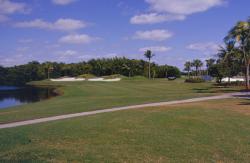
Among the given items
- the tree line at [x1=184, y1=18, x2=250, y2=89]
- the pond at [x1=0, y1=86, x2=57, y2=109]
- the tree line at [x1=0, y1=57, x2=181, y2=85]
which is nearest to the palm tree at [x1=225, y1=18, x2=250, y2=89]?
the tree line at [x1=184, y1=18, x2=250, y2=89]

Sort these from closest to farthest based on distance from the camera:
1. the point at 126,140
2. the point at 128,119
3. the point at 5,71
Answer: the point at 126,140, the point at 128,119, the point at 5,71

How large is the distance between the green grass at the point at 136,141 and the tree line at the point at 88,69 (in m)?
106

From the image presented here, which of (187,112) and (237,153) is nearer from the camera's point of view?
(237,153)

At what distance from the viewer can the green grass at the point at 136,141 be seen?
879 centimetres

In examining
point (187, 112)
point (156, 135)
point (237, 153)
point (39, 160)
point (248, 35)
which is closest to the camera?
point (39, 160)

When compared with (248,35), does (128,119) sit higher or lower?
lower

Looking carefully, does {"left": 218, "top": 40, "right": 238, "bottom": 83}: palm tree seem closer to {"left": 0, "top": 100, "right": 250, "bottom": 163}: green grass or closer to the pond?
the pond

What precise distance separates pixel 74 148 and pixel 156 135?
305 centimetres

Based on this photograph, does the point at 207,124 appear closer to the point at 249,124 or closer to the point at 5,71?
the point at 249,124

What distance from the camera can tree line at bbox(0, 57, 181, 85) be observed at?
131 meters

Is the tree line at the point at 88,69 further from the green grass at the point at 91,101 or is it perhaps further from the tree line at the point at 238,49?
the green grass at the point at 91,101

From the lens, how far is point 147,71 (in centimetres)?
12938

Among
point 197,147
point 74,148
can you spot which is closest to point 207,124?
point 197,147

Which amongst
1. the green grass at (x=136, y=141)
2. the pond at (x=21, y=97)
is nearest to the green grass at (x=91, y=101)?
the pond at (x=21, y=97)
